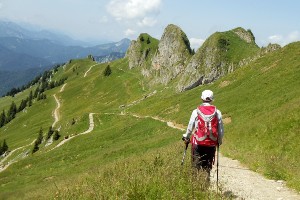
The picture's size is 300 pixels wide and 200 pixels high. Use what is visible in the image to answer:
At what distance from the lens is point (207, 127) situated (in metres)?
11.3

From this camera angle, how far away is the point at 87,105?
486ft

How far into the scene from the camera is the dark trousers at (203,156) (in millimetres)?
Result: 11636

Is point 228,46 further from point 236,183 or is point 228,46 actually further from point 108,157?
point 236,183

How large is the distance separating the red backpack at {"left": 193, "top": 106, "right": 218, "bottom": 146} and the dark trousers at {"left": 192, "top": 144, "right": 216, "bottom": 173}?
28cm

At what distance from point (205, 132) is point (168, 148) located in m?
15.7

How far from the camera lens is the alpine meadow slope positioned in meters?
11.6

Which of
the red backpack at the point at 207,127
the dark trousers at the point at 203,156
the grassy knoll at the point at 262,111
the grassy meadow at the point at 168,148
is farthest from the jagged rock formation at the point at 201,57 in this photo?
the red backpack at the point at 207,127

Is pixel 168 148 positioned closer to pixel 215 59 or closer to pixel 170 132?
pixel 170 132

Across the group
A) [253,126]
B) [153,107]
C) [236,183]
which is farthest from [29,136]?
[236,183]

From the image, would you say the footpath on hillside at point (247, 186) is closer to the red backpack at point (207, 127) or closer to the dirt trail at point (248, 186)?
the dirt trail at point (248, 186)

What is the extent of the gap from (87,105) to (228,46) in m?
73.5

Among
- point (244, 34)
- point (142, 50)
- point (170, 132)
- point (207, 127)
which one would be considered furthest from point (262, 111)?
point (142, 50)

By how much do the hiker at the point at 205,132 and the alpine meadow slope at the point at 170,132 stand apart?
0.58 meters

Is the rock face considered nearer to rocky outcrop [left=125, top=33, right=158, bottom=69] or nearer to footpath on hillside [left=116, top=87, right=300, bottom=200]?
rocky outcrop [left=125, top=33, right=158, bottom=69]
